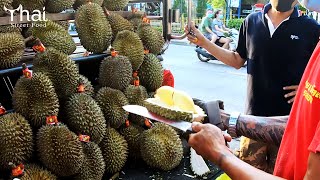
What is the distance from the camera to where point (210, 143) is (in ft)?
3.36

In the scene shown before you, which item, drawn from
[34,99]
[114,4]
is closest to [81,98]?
[34,99]

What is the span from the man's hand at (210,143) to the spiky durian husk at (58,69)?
0.89 meters

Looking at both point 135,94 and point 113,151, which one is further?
point 135,94

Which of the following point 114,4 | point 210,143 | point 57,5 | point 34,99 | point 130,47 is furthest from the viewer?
point 114,4

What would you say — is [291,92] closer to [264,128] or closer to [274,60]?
[274,60]

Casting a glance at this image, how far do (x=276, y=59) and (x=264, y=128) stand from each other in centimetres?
78

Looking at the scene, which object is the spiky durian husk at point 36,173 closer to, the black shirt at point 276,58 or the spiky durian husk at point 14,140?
the spiky durian husk at point 14,140

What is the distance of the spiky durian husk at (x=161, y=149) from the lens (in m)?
1.93

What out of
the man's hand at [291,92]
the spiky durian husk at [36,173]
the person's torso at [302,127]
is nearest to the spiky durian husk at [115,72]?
the spiky durian husk at [36,173]

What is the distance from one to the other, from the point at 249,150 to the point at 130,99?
785 mm

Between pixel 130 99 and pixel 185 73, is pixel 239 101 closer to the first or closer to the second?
pixel 185 73

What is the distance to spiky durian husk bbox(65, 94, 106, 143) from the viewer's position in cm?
172

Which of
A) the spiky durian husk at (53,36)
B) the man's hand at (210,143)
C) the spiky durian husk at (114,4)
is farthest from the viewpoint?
the spiky durian husk at (114,4)

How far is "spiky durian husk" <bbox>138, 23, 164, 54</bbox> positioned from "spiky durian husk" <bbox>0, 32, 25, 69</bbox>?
0.78 m
